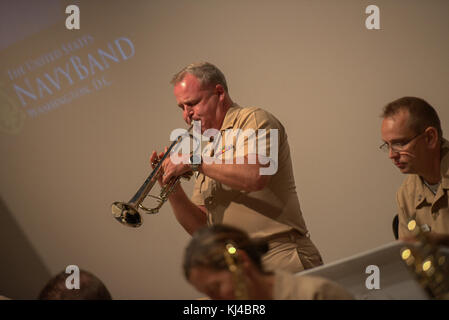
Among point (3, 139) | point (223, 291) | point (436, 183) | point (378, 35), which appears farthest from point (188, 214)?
point (3, 139)

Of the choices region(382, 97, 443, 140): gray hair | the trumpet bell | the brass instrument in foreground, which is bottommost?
the trumpet bell

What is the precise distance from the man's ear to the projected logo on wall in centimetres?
253

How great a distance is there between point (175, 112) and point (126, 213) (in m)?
1.61

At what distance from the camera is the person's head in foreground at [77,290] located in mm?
1771

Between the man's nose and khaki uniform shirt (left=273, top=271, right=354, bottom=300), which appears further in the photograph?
the man's nose

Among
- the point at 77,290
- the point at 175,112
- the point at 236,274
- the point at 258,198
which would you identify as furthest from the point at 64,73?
the point at 236,274

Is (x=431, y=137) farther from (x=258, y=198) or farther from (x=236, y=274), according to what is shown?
(x=236, y=274)

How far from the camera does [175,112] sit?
414 centimetres

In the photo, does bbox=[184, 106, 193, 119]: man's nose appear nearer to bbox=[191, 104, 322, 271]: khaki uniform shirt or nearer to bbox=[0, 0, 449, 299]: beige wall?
bbox=[191, 104, 322, 271]: khaki uniform shirt

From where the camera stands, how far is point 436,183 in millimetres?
2223

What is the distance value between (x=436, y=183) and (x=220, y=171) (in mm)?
830

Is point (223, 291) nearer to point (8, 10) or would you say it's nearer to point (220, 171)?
point (220, 171)

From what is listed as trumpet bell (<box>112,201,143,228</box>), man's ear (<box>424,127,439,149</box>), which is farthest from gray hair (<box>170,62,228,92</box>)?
man's ear (<box>424,127,439,149</box>)

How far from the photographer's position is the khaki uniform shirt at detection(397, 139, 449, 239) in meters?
2.15
